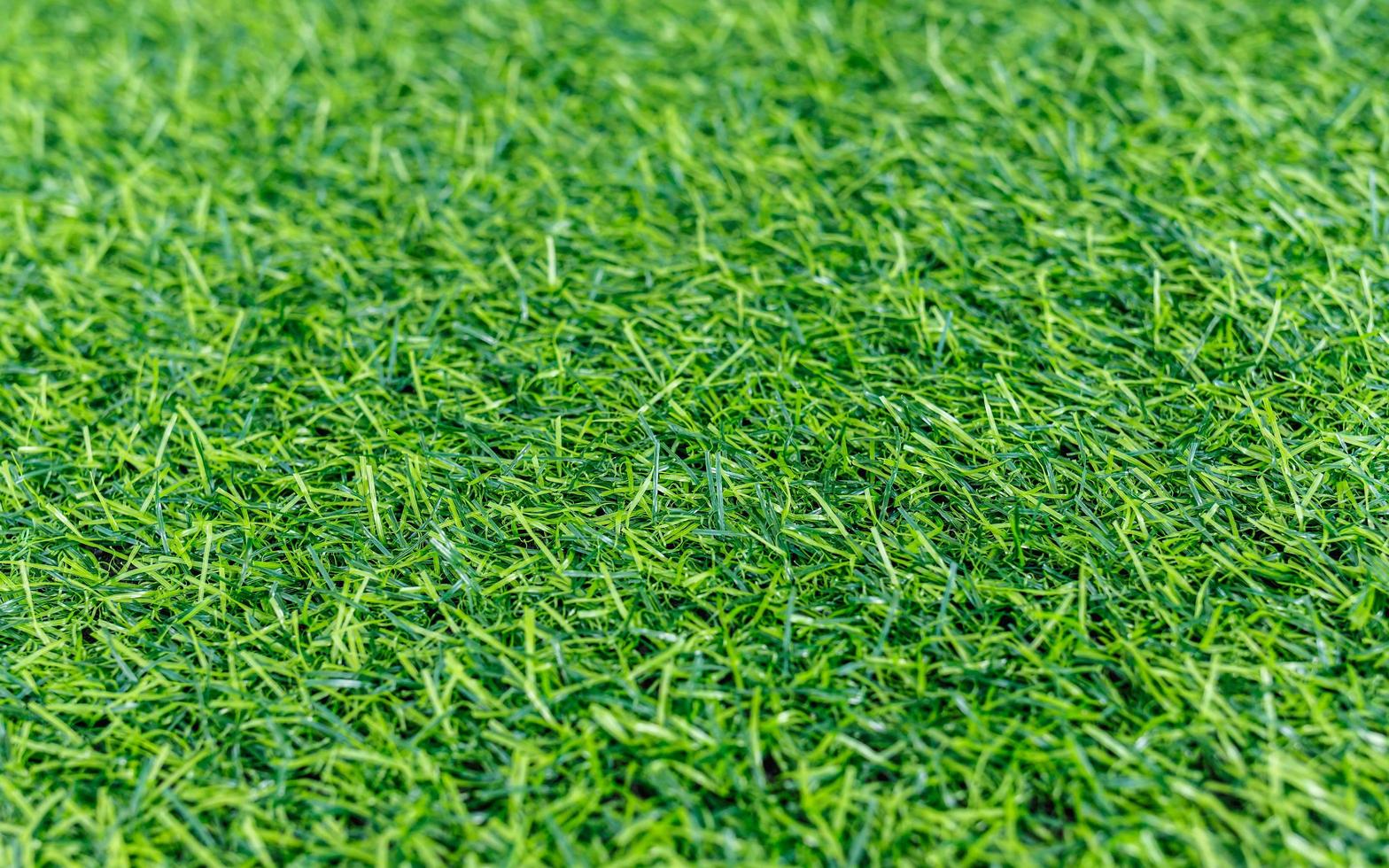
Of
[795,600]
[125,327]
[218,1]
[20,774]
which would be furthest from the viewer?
[218,1]

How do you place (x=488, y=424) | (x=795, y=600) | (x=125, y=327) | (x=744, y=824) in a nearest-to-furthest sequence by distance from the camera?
1. (x=744, y=824)
2. (x=795, y=600)
3. (x=488, y=424)
4. (x=125, y=327)

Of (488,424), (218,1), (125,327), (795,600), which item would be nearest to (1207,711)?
(795,600)

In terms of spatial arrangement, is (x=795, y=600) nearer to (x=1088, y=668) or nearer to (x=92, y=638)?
(x=1088, y=668)

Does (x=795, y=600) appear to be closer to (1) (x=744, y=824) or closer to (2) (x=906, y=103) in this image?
(1) (x=744, y=824)

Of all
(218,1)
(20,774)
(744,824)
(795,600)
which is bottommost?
(20,774)

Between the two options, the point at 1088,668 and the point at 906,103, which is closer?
A: the point at 1088,668

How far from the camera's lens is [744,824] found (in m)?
1.74

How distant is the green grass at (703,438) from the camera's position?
1.80 metres

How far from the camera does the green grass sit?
1796mm

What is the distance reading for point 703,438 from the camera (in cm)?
230

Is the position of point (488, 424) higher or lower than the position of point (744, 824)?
higher

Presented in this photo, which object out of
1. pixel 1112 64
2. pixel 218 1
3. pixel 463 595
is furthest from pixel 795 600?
pixel 218 1

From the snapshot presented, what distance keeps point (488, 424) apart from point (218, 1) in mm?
2106

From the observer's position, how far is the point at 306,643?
2037 millimetres
